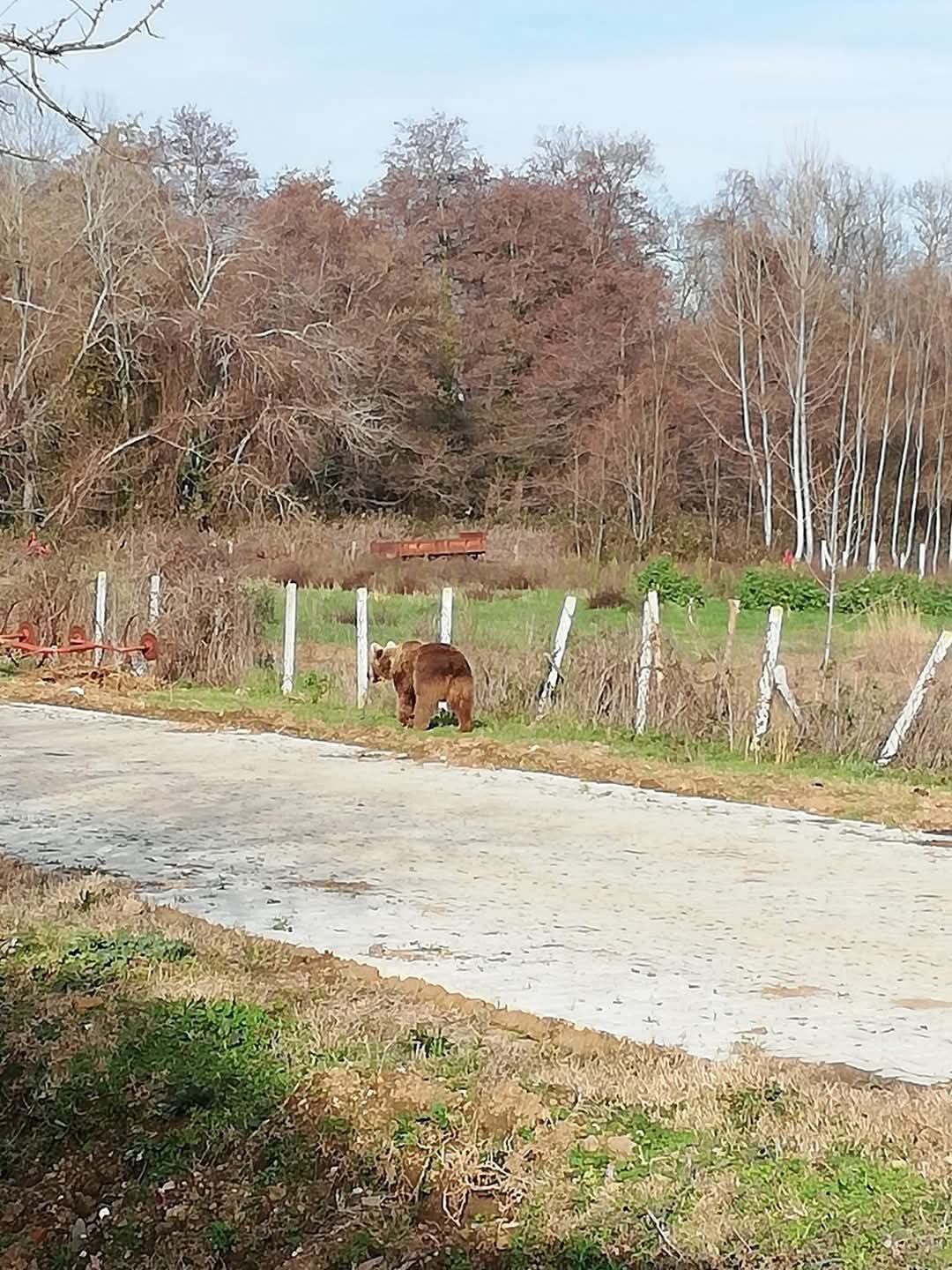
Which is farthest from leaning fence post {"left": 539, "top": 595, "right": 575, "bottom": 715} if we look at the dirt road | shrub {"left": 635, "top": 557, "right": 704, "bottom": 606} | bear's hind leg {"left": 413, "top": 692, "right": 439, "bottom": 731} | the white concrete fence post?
shrub {"left": 635, "top": 557, "right": 704, "bottom": 606}

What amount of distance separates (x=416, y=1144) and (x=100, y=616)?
55.2 feet

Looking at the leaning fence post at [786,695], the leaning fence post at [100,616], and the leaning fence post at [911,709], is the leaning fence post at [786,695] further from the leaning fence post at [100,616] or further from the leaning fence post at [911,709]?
the leaning fence post at [100,616]

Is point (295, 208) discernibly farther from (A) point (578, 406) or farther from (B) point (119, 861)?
(B) point (119, 861)

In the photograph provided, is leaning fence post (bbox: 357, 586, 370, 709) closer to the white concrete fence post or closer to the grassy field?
the white concrete fence post

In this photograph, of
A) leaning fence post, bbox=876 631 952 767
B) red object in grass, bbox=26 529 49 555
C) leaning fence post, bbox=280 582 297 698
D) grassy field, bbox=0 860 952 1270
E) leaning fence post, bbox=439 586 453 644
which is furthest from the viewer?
red object in grass, bbox=26 529 49 555

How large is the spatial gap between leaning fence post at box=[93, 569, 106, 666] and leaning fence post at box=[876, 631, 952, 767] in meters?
11.1

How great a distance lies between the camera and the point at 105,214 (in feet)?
124

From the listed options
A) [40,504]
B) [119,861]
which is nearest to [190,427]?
[40,504]

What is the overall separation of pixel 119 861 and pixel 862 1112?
18.1ft

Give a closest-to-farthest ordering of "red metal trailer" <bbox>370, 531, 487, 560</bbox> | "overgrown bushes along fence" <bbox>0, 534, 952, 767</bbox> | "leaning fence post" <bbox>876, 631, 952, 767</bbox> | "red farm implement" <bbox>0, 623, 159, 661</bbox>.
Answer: "leaning fence post" <bbox>876, 631, 952, 767</bbox> → "overgrown bushes along fence" <bbox>0, 534, 952, 767</bbox> → "red farm implement" <bbox>0, 623, 159, 661</bbox> → "red metal trailer" <bbox>370, 531, 487, 560</bbox>

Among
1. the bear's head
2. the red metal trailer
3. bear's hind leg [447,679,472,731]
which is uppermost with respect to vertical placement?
the red metal trailer

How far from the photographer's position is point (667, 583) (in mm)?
33094

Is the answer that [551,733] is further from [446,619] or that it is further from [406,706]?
[446,619]

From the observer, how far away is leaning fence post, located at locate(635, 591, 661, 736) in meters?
14.8
